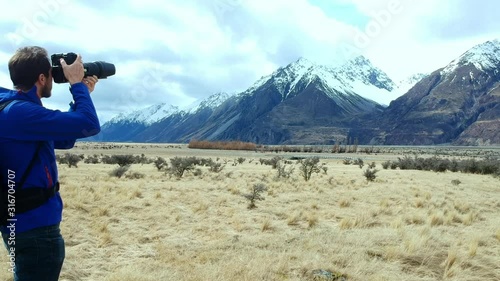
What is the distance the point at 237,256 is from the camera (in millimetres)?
7723

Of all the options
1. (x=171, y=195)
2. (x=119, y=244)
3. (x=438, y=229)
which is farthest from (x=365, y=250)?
(x=171, y=195)

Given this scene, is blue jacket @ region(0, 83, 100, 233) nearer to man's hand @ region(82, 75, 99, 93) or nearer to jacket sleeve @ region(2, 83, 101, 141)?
jacket sleeve @ region(2, 83, 101, 141)

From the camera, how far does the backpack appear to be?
2777mm

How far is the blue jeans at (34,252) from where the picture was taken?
2.88m

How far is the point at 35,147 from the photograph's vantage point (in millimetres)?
2910

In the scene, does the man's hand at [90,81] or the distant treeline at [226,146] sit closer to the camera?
the man's hand at [90,81]

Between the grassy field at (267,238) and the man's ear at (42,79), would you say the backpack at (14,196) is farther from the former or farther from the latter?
the grassy field at (267,238)

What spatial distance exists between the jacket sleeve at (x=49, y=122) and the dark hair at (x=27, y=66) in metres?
0.21

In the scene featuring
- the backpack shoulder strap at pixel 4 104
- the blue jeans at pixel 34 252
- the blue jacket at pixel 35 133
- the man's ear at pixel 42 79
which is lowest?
the blue jeans at pixel 34 252

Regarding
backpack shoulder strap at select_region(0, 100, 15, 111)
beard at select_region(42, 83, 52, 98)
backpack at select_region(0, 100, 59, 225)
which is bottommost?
backpack at select_region(0, 100, 59, 225)

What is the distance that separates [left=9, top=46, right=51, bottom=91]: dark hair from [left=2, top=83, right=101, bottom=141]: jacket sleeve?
0.21 metres

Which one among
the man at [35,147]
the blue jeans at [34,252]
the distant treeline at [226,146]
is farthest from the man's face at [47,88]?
the distant treeline at [226,146]

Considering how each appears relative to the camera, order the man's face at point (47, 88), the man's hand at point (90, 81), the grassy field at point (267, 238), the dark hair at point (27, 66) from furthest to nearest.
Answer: the grassy field at point (267, 238), the man's hand at point (90, 81), the man's face at point (47, 88), the dark hair at point (27, 66)

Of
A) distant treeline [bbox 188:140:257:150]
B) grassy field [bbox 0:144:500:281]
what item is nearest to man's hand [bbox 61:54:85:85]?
grassy field [bbox 0:144:500:281]
